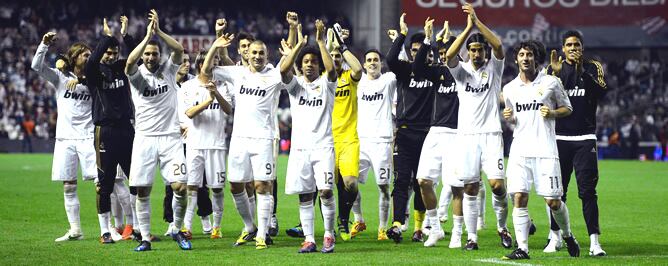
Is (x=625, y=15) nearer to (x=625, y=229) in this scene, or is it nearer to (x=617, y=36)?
(x=617, y=36)

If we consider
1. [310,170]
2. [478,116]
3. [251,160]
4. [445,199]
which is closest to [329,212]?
[310,170]

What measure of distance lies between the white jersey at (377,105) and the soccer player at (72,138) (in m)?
3.52

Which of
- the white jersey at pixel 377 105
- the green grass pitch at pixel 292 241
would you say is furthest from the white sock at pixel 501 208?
the white jersey at pixel 377 105

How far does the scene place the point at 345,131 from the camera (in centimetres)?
1409

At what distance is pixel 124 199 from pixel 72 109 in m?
1.36

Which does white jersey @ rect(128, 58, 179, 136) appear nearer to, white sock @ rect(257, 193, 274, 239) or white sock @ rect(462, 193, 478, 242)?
white sock @ rect(257, 193, 274, 239)

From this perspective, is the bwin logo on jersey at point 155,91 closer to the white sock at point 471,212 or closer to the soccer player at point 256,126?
the soccer player at point 256,126

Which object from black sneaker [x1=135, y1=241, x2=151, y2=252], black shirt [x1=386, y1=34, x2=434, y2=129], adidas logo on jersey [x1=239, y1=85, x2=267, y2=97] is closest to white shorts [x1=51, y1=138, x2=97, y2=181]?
black sneaker [x1=135, y1=241, x2=151, y2=252]

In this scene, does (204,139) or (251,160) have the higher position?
(204,139)

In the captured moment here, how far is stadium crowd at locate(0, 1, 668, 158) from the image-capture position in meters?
43.5

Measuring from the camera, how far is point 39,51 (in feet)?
46.0

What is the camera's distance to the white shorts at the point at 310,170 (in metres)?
13.0

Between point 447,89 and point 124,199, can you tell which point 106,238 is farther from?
point 447,89

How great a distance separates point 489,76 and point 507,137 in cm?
3002
